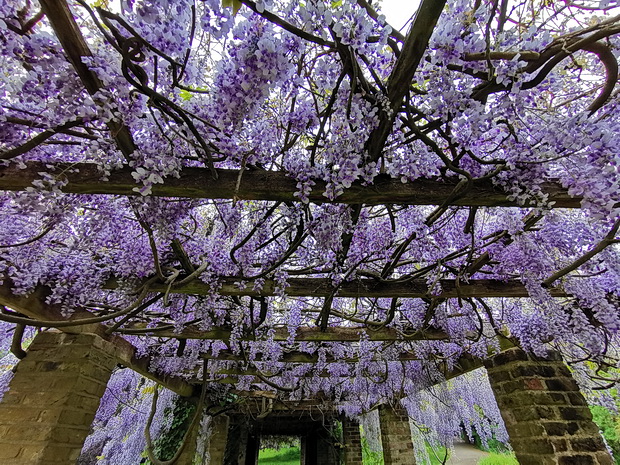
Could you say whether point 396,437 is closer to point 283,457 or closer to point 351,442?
point 351,442

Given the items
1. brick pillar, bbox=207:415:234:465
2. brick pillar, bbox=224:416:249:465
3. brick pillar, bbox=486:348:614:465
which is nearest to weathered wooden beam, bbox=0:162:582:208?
brick pillar, bbox=486:348:614:465

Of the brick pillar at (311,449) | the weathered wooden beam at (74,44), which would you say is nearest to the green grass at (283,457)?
the brick pillar at (311,449)

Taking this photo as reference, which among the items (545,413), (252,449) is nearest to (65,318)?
(545,413)

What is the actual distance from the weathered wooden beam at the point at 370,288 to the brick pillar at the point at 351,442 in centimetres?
650

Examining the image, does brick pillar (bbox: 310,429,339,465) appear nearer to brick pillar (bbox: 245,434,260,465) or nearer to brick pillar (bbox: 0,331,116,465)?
brick pillar (bbox: 245,434,260,465)

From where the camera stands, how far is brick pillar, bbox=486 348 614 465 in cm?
254

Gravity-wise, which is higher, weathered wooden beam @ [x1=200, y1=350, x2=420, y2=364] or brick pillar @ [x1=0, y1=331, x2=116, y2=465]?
weathered wooden beam @ [x1=200, y1=350, x2=420, y2=364]

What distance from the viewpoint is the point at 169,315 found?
8.40 feet

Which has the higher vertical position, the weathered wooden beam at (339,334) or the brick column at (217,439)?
the weathered wooden beam at (339,334)

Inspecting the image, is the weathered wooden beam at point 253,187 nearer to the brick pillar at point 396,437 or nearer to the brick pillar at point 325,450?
the brick pillar at point 396,437

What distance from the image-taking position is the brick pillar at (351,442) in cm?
710

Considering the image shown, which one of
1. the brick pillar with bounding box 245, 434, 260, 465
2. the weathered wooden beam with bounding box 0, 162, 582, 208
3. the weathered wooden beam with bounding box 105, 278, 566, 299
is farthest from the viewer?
the brick pillar with bounding box 245, 434, 260, 465

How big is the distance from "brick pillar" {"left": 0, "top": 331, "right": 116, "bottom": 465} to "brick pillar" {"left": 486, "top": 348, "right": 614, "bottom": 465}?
354 centimetres

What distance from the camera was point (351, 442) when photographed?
23.7ft
